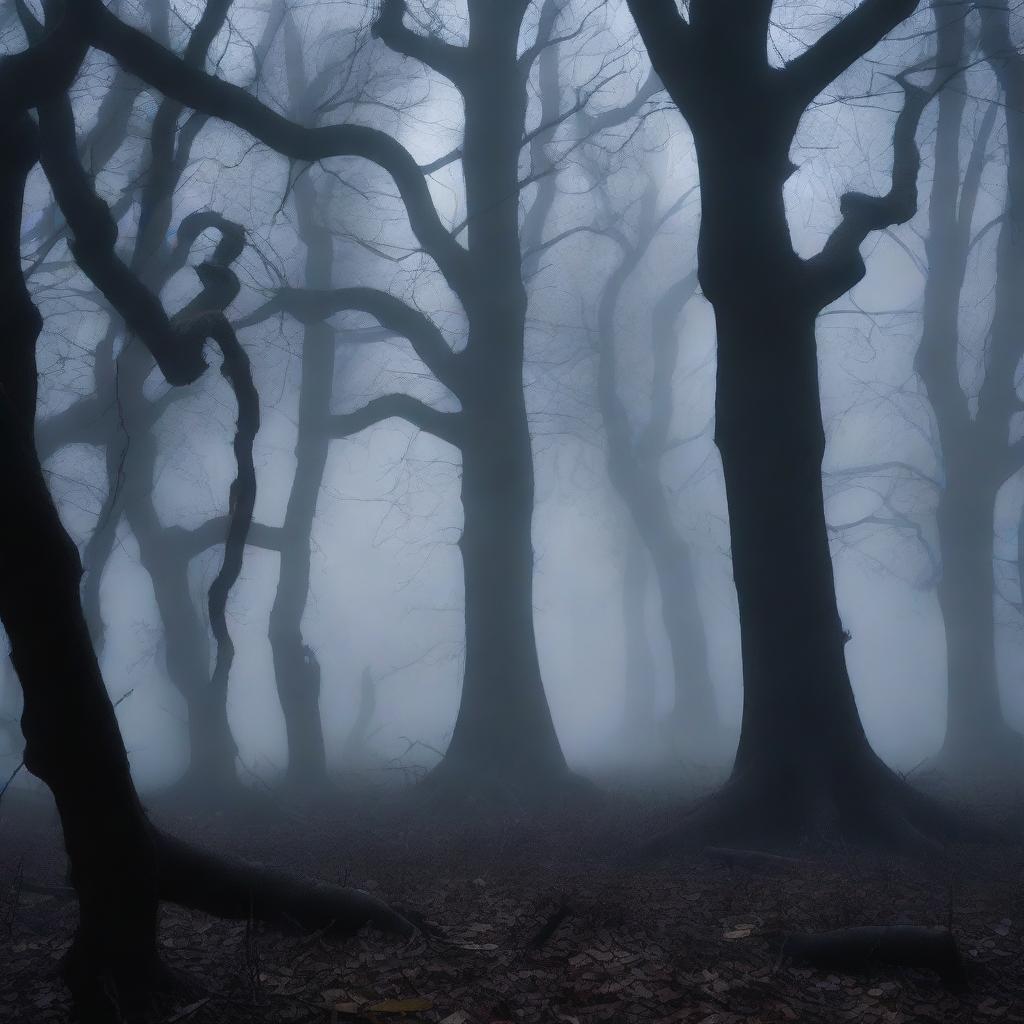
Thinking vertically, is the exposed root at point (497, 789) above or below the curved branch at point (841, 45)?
below

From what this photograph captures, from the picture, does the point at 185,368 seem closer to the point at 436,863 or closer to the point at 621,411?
the point at 436,863

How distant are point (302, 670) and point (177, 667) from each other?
2588mm

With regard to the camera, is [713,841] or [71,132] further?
[713,841]

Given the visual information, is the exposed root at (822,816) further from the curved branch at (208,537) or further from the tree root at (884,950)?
the curved branch at (208,537)

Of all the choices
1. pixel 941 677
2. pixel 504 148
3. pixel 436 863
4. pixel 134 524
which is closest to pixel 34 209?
pixel 134 524

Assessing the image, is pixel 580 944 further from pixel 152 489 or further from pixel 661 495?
pixel 661 495

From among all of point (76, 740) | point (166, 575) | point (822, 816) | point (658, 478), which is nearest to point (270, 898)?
point (76, 740)

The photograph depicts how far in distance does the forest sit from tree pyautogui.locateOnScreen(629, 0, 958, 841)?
28 mm

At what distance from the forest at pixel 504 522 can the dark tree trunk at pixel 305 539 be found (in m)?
0.07

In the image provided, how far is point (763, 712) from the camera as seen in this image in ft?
21.0

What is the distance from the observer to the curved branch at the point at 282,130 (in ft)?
21.3

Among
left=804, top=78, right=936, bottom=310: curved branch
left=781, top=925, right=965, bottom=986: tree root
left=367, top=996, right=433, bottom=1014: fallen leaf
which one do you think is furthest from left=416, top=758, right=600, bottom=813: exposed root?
left=367, top=996, right=433, bottom=1014: fallen leaf

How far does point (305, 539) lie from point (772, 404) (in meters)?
9.40

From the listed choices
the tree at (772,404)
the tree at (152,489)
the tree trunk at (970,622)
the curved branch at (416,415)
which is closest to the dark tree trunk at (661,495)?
the tree trunk at (970,622)
